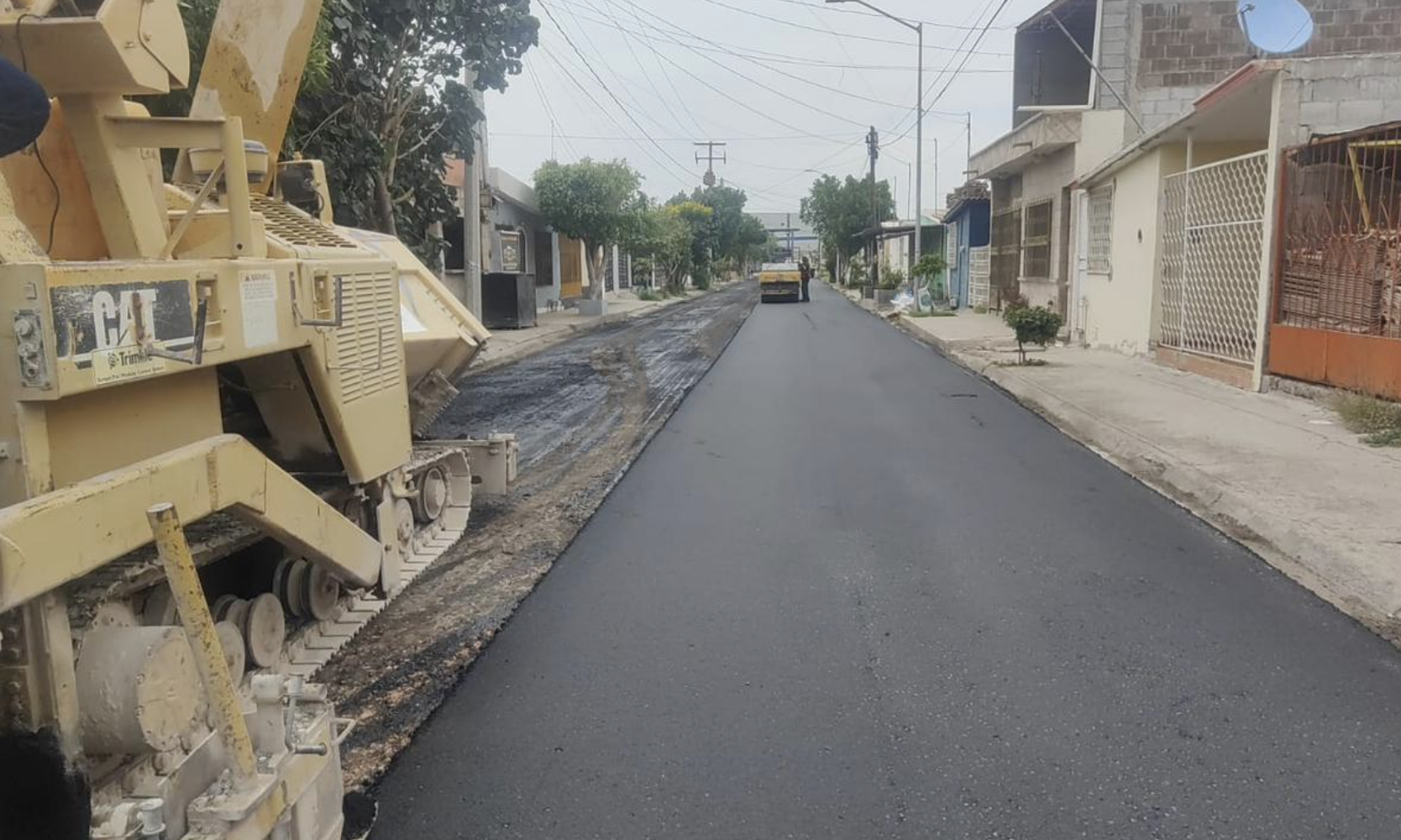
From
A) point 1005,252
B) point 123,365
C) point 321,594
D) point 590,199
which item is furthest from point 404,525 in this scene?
point 590,199

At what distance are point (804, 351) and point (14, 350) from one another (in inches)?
750

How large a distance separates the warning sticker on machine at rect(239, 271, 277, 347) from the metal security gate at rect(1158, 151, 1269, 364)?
469 inches

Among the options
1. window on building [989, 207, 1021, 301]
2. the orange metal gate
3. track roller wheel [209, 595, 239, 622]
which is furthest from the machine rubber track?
window on building [989, 207, 1021, 301]

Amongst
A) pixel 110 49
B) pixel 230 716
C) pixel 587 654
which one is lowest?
pixel 587 654

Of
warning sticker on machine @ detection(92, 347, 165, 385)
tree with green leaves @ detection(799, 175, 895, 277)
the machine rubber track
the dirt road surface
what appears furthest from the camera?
tree with green leaves @ detection(799, 175, 895, 277)

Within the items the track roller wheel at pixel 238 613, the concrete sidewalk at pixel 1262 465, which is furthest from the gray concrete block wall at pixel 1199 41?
the track roller wheel at pixel 238 613

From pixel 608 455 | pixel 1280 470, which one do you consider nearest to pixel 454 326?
pixel 608 455

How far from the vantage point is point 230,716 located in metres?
2.81

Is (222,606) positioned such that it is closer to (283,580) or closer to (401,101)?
(283,580)

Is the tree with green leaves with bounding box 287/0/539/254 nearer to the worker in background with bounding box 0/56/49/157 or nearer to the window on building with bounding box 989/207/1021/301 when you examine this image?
the worker in background with bounding box 0/56/49/157

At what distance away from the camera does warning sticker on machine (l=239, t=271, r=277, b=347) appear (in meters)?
3.78

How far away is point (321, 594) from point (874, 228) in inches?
1975

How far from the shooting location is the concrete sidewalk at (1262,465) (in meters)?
6.29

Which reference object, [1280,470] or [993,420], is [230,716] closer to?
[1280,470]
